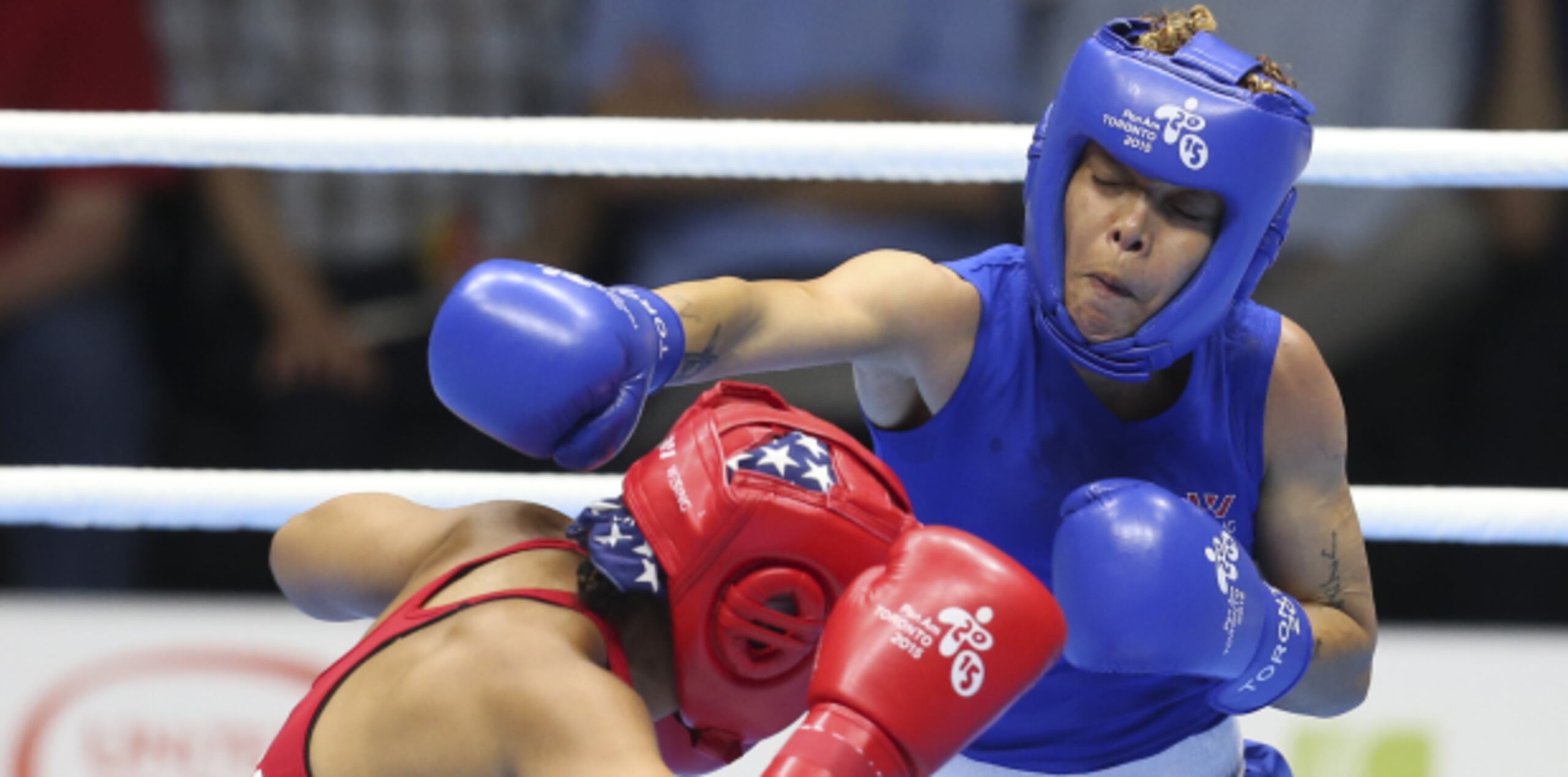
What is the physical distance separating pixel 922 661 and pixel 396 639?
473 mm

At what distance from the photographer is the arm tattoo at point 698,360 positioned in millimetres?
1440

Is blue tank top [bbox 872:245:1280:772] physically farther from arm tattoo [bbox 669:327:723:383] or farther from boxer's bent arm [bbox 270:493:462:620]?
boxer's bent arm [bbox 270:493:462:620]

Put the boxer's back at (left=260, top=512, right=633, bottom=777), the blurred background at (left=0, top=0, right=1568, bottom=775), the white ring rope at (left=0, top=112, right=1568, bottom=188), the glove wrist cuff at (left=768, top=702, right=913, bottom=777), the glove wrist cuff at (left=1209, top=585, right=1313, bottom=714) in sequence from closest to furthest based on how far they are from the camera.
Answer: the glove wrist cuff at (left=768, top=702, right=913, bottom=777) < the boxer's back at (left=260, top=512, right=633, bottom=777) < the glove wrist cuff at (left=1209, top=585, right=1313, bottom=714) < the white ring rope at (left=0, top=112, right=1568, bottom=188) < the blurred background at (left=0, top=0, right=1568, bottom=775)

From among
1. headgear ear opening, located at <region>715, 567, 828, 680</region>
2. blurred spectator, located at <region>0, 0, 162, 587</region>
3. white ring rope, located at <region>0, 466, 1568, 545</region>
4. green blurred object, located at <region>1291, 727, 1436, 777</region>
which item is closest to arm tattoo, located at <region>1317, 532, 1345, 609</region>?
white ring rope, located at <region>0, 466, 1568, 545</region>

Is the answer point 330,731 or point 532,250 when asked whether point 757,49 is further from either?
point 330,731

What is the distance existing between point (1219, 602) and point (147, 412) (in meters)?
2.24

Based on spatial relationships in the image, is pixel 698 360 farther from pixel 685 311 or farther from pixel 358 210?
pixel 358 210

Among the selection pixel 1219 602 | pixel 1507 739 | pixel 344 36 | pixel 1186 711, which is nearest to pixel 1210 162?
pixel 1219 602

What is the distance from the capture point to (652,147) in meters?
2.07

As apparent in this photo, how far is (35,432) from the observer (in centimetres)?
301

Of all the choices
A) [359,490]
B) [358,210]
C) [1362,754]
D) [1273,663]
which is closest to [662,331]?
[1273,663]

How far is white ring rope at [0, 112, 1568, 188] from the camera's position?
2.04m

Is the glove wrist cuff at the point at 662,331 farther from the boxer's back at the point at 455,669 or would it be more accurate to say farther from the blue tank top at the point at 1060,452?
the blue tank top at the point at 1060,452

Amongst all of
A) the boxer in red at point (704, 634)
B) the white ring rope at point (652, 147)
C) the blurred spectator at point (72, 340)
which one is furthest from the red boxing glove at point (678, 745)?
the blurred spectator at point (72, 340)
